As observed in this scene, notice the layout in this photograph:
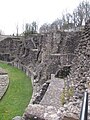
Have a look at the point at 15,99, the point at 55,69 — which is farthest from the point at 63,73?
the point at 55,69

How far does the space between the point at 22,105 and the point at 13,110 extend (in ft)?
5.16

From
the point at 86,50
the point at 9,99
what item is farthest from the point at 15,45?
the point at 86,50

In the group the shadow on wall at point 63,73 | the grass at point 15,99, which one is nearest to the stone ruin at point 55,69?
the shadow on wall at point 63,73

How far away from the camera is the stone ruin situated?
7.86 metres

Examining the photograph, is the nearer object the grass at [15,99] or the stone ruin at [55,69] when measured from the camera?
the stone ruin at [55,69]

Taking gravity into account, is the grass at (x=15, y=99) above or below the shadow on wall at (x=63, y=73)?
below

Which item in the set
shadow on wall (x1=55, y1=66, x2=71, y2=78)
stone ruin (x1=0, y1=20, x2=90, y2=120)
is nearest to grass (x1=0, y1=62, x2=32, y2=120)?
stone ruin (x1=0, y1=20, x2=90, y2=120)

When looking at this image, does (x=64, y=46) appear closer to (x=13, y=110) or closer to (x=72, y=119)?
(x=13, y=110)

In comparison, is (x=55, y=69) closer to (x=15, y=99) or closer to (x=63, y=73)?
(x=15, y=99)

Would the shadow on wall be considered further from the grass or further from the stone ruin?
the grass

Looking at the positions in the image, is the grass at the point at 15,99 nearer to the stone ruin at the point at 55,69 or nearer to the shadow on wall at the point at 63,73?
the stone ruin at the point at 55,69

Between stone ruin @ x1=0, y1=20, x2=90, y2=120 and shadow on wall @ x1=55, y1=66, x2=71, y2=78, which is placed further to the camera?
shadow on wall @ x1=55, y1=66, x2=71, y2=78

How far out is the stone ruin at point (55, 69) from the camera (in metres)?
7.86

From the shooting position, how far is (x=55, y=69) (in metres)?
26.9
